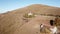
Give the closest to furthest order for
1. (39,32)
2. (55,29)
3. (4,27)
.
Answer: (55,29)
(39,32)
(4,27)

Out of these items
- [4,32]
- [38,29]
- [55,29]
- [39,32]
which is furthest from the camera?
[4,32]

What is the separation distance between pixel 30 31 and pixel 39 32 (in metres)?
0.96

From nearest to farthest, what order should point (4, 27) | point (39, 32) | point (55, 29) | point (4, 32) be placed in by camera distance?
point (55, 29) < point (39, 32) < point (4, 32) < point (4, 27)

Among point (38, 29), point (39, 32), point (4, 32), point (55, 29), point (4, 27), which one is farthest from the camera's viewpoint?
point (4, 27)

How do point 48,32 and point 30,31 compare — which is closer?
point 48,32

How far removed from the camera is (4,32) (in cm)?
1227

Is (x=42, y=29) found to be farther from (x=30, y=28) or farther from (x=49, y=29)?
(x=30, y=28)

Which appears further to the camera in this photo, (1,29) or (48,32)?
(1,29)

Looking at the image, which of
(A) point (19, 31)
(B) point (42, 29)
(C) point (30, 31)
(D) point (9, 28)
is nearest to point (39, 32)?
(B) point (42, 29)

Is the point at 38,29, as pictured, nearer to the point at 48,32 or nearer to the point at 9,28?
the point at 48,32

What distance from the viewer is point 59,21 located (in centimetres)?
1098

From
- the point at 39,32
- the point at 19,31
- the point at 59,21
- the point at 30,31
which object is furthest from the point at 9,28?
the point at 59,21

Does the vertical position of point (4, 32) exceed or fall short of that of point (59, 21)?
it falls short

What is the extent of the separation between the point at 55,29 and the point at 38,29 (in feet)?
5.55
